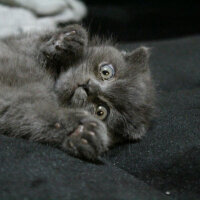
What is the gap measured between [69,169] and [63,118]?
0.68 ft

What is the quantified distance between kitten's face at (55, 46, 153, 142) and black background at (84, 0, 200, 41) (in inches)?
60.6

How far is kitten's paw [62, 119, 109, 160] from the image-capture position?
122cm

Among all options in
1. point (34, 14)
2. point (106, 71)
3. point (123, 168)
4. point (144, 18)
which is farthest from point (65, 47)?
point (144, 18)

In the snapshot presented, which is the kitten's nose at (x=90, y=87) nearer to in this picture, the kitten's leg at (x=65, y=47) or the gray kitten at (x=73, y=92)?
the gray kitten at (x=73, y=92)

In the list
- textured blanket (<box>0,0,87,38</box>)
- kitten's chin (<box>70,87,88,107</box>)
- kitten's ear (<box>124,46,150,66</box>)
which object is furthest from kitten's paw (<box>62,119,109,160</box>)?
textured blanket (<box>0,0,87,38</box>)

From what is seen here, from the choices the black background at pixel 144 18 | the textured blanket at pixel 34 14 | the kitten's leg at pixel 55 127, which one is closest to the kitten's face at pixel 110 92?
the kitten's leg at pixel 55 127

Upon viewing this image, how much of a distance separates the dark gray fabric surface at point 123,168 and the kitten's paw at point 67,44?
51 centimetres

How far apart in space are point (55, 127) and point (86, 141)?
0.14 meters

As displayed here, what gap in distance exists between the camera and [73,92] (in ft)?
5.11

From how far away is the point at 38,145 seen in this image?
4.17 feet

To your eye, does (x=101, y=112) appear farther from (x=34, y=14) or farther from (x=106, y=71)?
(x=34, y=14)

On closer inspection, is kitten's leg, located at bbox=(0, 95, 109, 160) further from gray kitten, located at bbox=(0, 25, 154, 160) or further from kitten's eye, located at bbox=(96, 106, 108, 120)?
kitten's eye, located at bbox=(96, 106, 108, 120)

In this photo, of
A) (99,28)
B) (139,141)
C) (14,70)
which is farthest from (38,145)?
(99,28)

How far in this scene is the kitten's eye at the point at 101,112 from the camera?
5.20 ft
